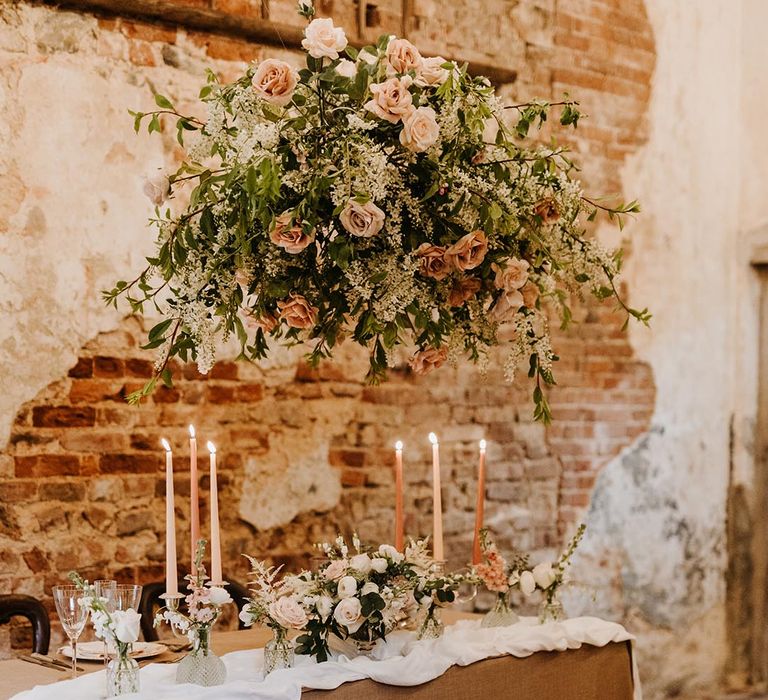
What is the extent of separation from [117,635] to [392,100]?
3.97 feet

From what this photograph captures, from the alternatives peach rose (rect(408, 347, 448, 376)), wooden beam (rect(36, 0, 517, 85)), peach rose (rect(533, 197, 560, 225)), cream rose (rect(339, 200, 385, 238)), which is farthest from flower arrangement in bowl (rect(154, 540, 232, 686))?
wooden beam (rect(36, 0, 517, 85))

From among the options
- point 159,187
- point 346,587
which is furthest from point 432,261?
point 346,587

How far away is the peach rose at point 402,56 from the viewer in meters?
2.37

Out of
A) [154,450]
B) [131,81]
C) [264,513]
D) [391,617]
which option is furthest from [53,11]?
[391,617]

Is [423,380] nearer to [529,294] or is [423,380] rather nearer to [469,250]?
[529,294]

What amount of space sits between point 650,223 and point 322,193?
3.52 metres

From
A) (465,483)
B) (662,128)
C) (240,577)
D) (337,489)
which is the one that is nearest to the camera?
(240,577)

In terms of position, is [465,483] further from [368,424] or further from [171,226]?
[171,226]

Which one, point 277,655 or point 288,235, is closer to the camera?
point 288,235

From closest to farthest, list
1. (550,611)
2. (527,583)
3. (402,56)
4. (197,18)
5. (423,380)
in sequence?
(402,56), (527,583), (550,611), (197,18), (423,380)

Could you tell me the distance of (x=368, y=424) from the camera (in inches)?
180

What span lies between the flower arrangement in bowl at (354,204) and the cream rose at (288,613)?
55cm

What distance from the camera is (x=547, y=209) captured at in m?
2.61

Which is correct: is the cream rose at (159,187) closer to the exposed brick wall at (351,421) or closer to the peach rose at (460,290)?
the peach rose at (460,290)
